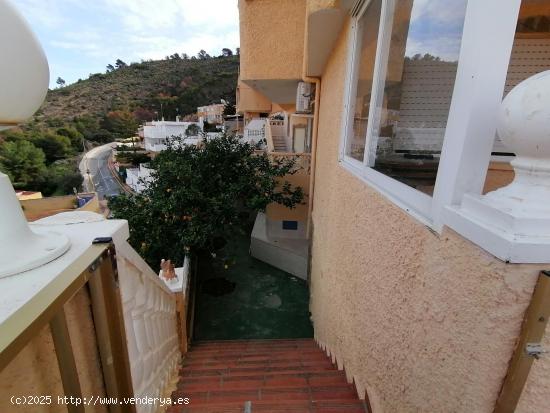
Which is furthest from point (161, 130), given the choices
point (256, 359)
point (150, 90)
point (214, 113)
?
point (256, 359)

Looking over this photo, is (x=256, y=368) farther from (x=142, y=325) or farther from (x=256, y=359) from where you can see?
(x=142, y=325)

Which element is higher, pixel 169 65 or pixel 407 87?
pixel 169 65

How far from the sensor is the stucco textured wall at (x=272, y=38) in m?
6.00

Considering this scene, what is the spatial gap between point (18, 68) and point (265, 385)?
9.71 ft

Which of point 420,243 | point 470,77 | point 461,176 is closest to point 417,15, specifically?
point 470,77

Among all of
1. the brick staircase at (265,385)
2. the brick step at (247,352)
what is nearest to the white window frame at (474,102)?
the brick staircase at (265,385)

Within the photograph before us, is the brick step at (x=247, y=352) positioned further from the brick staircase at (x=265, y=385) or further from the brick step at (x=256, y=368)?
the brick step at (x=256, y=368)

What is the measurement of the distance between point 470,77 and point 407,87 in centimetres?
120

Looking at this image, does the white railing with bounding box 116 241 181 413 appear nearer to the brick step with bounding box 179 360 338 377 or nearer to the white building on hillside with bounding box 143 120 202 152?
the brick step with bounding box 179 360 338 377

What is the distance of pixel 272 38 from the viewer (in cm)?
629

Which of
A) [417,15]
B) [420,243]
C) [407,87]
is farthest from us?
[407,87]

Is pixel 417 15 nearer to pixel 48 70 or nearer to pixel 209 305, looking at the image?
pixel 48 70

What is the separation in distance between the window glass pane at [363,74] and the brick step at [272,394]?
84.9 inches

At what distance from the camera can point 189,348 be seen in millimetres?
4641
